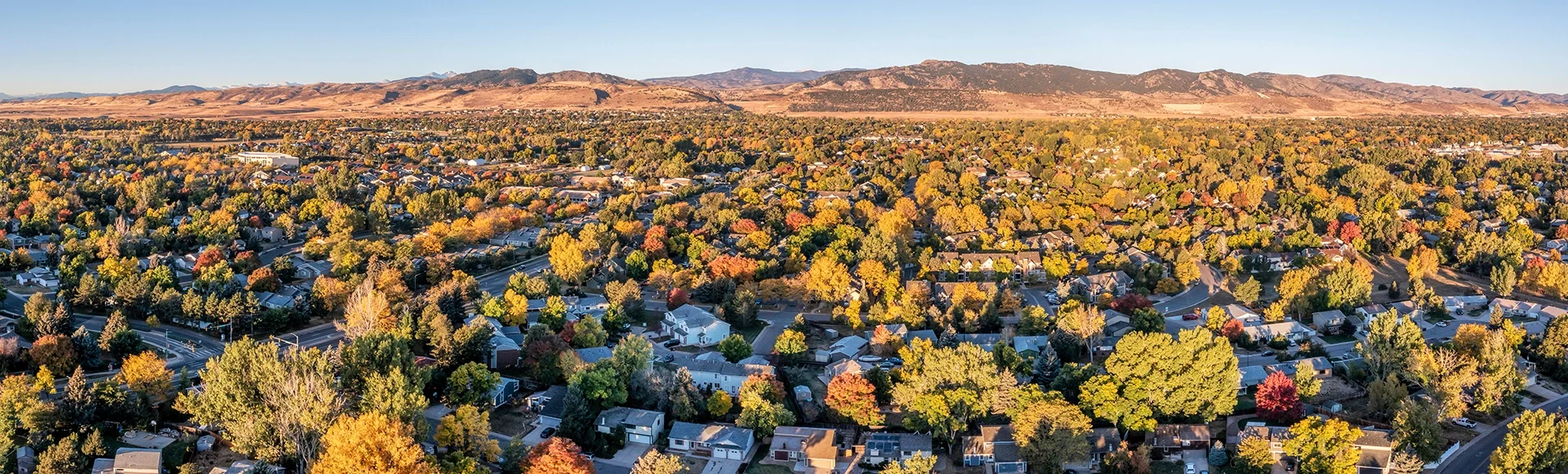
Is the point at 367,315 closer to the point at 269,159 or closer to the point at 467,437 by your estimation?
the point at 467,437

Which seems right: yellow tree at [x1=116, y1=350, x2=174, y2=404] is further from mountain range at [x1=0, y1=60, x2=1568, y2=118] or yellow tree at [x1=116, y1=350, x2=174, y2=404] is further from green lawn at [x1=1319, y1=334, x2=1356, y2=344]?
mountain range at [x1=0, y1=60, x2=1568, y2=118]

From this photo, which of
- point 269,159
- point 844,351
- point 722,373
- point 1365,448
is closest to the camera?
point 1365,448

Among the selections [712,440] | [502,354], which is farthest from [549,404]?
[502,354]

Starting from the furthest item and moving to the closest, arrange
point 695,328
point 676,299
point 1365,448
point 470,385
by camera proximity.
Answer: point 676,299, point 695,328, point 470,385, point 1365,448

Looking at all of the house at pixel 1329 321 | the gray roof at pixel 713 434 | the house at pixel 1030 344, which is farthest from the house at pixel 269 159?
the house at pixel 1329 321

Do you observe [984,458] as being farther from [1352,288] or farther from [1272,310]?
[1352,288]

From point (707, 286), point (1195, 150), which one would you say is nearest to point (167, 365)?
point (707, 286)

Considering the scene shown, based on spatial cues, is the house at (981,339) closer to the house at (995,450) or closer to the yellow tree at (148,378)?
the house at (995,450)
